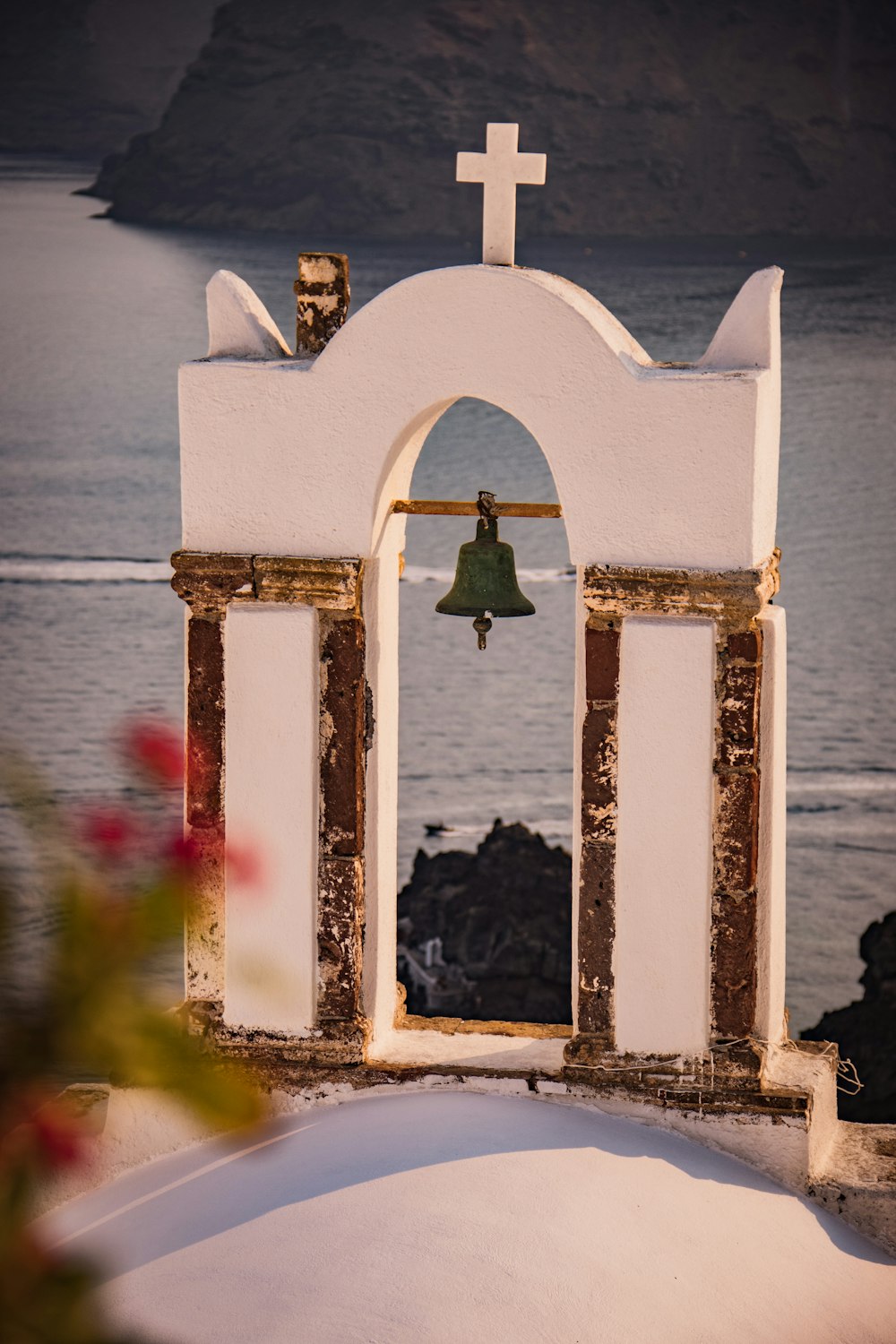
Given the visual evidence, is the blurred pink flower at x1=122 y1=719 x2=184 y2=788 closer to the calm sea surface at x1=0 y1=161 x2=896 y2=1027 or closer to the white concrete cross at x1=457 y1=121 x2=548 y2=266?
the calm sea surface at x1=0 y1=161 x2=896 y2=1027

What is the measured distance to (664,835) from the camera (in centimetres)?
586

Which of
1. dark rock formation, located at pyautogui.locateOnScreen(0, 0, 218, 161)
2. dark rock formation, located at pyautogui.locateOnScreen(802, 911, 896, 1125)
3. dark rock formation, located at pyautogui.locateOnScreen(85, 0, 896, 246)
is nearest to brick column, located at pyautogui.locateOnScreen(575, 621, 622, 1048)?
dark rock formation, located at pyautogui.locateOnScreen(802, 911, 896, 1125)

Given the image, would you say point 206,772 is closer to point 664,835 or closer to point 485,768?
point 664,835

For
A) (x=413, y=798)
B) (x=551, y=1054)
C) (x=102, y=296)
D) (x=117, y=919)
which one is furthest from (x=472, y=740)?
(x=102, y=296)

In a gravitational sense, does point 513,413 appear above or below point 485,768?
above

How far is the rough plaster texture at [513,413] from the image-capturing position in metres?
5.67

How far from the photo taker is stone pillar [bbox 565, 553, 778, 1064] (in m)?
5.75

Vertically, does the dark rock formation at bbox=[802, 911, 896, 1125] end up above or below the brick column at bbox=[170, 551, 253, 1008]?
below

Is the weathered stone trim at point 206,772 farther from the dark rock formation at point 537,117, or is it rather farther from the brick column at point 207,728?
the dark rock formation at point 537,117

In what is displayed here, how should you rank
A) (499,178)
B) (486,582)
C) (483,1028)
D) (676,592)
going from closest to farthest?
1. (676,592)
2. (499,178)
3. (486,582)
4. (483,1028)

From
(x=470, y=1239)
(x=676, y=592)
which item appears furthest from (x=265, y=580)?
(x=470, y=1239)

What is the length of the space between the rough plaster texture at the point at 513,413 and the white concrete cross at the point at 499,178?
0.49 feet

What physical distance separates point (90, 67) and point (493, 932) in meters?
45.4

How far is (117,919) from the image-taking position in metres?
1.26
